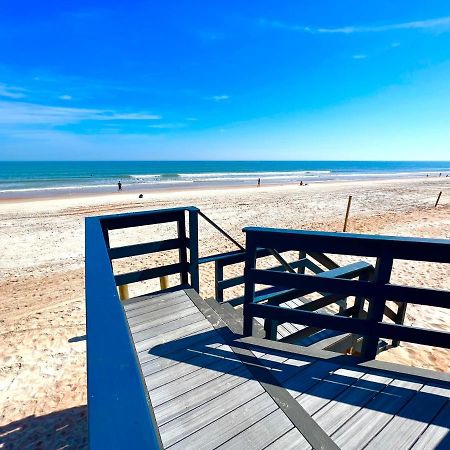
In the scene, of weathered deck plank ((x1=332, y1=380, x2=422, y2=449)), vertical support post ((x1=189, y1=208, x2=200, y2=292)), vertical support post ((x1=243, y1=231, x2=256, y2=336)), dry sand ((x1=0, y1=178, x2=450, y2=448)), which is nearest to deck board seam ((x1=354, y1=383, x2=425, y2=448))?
weathered deck plank ((x1=332, y1=380, x2=422, y2=449))

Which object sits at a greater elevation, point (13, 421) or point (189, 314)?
point (189, 314)

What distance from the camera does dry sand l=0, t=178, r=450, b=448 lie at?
3506mm

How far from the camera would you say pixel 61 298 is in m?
6.37

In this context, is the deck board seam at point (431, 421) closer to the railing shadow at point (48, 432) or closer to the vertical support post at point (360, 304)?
the vertical support post at point (360, 304)

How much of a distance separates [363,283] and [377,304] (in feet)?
0.76

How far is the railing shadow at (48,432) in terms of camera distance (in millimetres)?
3135

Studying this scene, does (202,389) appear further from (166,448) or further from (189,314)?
(189,314)

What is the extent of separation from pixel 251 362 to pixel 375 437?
1062 mm

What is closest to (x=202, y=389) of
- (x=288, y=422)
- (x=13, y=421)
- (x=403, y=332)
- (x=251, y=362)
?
(x=251, y=362)

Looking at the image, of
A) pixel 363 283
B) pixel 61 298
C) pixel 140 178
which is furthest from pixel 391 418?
pixel 140 178

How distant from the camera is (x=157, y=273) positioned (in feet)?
13.3

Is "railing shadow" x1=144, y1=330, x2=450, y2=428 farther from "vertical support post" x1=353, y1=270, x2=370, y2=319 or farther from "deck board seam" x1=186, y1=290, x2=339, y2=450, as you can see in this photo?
"vertical support post" x1=353, y1=270, x2=370, y2=319

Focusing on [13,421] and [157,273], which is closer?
[13,421]

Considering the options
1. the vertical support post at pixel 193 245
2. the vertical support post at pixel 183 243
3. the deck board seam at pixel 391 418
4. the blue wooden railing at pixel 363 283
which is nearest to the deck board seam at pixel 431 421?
the deck board seam at pixel 391 418
